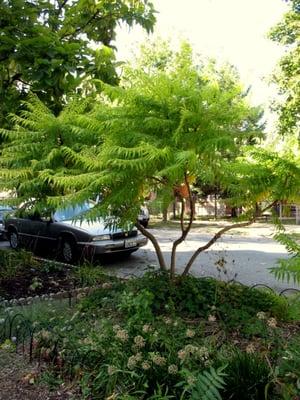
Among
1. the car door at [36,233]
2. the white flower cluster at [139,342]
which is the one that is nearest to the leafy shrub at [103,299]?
the white flower cluster at [139,342]

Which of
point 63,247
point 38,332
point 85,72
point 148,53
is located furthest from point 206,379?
point 148,53

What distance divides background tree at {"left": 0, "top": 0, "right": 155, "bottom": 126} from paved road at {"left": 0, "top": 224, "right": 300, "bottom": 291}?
333 cm

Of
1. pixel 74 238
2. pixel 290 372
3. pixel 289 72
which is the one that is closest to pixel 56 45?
pixel 290 372

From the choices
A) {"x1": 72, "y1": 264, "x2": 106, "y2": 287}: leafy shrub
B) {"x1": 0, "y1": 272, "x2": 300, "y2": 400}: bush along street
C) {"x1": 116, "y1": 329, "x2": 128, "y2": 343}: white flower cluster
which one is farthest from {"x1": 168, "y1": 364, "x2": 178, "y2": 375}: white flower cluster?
{"x1": 72, "y1": 264, "x2": 106, "y2": 287}: leafy shrub

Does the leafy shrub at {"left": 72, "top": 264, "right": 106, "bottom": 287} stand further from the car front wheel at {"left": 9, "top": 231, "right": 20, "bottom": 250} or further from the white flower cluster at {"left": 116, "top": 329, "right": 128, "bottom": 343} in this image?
the car front wheel at {"left": 9, "top": 231, "right": 20, "bottom": 250}

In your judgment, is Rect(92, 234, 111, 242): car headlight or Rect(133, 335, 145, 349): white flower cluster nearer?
Rect(133, 335, 145, 349): white flower cluster

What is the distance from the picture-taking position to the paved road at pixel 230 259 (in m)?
9.88

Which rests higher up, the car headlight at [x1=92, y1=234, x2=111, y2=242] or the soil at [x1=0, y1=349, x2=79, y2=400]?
the car headlight at [x1=92, y1=234, x2=111, y2=242]

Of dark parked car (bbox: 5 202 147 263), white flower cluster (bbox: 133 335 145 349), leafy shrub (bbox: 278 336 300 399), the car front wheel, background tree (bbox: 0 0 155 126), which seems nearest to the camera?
leafy shrub (bbox: 278 336 300 399)

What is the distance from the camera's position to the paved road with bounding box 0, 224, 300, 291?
32.4 ft

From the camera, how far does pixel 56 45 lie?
6762mm

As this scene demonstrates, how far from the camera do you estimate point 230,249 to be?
14.5 metres

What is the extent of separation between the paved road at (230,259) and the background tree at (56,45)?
131 inches

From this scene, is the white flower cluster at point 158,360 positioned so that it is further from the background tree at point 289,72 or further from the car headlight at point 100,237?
the background tree at point 289,72
